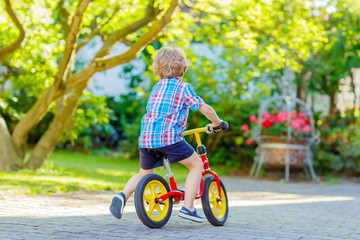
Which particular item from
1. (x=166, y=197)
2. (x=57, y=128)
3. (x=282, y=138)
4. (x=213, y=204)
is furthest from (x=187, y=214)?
(x=282, y=138)

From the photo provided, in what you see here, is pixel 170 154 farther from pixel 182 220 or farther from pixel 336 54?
pixel 336 54

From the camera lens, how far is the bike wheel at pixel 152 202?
4.06m

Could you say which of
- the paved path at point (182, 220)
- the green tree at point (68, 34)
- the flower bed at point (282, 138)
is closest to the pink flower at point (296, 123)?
the flower bed at point (282, 138)

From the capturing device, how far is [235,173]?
12227 millimetres

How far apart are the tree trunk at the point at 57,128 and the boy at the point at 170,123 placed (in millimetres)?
5321

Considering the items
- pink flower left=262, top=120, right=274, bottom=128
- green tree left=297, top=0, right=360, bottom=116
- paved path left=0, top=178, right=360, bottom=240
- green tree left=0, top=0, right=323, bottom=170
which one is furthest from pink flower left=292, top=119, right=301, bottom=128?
paved path left=0, top=178, right=360, bottom=240

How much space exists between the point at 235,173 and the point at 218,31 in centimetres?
353

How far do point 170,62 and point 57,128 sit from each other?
5826mm

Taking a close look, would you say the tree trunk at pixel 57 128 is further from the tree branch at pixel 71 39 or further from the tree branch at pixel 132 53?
the tree branch at pixel 132 53

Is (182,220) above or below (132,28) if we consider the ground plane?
below

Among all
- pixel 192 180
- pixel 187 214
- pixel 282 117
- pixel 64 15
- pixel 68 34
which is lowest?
→ pixel 187 214

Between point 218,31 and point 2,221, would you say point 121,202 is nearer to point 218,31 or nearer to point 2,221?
point 2,221

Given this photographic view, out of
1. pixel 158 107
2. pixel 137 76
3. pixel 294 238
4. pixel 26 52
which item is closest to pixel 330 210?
pixel 294 238

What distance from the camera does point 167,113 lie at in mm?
4168
